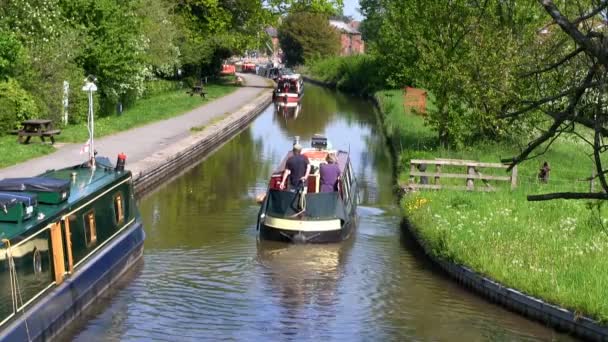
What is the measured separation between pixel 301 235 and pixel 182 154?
35.7ft

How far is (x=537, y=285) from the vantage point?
11.7m

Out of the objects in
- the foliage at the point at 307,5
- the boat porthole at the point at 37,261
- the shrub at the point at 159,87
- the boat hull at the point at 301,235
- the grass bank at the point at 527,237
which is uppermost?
the foliage at the point at 307,5

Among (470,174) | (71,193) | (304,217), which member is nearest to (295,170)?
(304,217)

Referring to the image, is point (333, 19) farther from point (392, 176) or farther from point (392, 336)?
point (392, 336)

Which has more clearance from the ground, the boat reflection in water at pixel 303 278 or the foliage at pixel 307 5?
the foliage at pixel 307 5

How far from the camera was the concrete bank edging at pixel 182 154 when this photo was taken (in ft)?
70.7

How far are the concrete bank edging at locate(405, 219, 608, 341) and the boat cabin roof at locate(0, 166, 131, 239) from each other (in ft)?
18.1

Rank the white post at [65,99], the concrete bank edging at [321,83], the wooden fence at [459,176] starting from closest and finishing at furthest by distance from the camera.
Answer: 1. the wooden fence at [459,176]
2. the white post at [65,99]
3. the concrete bank edging at [321,83]

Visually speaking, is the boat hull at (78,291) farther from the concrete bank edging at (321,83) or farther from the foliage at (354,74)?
the concrete bank edging at (321,83)

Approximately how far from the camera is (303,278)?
1388 cm

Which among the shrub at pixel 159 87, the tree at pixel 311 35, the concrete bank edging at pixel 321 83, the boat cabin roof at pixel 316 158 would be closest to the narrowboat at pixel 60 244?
the boat cabin roof at pixel 316 158

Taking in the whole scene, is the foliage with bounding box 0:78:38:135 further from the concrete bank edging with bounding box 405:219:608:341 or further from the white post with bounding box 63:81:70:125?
the concrete bank edging with bounding box 405:219:608:341

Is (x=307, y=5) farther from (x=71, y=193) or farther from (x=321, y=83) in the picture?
(x=71, y=193)

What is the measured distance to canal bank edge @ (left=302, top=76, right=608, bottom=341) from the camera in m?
10.5
